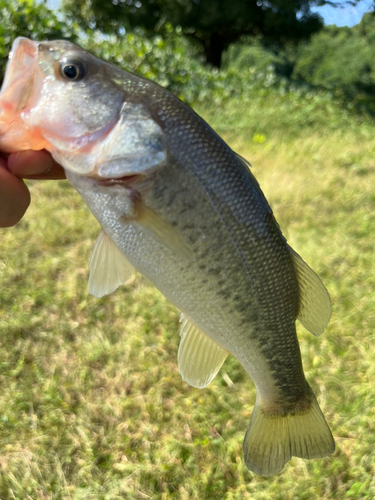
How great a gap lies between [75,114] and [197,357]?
84 cm

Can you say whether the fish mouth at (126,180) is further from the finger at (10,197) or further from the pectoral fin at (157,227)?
the finger at (10,197)

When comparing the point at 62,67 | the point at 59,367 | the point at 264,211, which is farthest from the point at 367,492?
the point at 62,67

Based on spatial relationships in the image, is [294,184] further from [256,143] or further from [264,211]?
[264,211]

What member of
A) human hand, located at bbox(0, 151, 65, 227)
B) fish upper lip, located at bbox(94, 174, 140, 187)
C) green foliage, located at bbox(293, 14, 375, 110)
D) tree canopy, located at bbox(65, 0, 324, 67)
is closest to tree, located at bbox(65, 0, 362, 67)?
tree canopy, located at bbox(65, 0, 324, 67)

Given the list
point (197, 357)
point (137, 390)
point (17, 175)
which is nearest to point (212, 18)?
point (137, 390)

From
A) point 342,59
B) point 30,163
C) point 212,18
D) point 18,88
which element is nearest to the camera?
point 18,88

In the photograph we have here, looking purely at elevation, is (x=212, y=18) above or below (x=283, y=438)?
below

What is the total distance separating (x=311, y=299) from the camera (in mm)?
1359

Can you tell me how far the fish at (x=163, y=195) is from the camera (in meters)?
1.15

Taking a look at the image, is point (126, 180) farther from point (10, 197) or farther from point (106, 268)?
point (10, 197)

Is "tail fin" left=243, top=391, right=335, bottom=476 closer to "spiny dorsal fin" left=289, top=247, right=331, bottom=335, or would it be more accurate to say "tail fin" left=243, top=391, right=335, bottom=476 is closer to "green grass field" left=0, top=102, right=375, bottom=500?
"spiny dorsal fin" left=289, top=247, right=331, bottom=335

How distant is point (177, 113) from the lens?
3.88 ft

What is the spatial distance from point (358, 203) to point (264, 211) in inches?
158

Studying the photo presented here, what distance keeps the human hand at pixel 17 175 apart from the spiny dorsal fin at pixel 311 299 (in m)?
0.85
